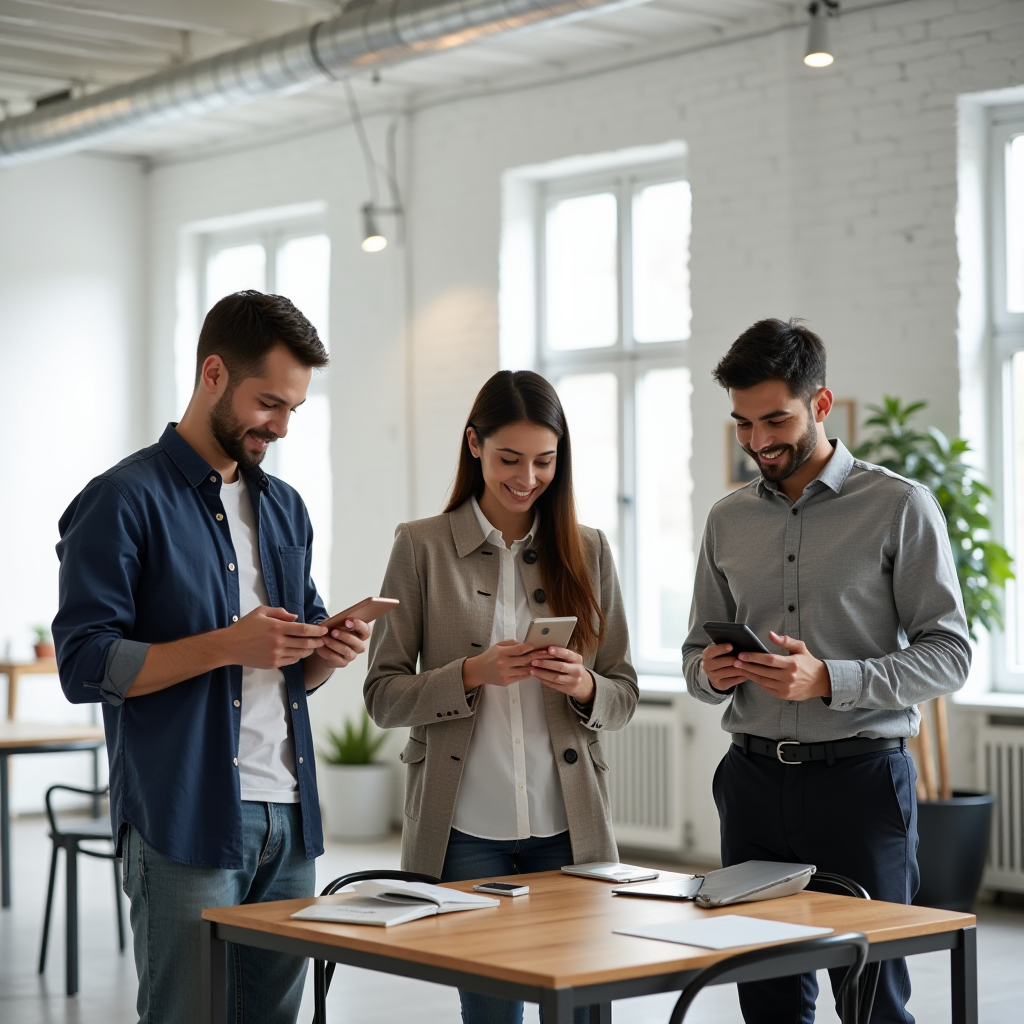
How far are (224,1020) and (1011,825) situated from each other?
4549 millimetres

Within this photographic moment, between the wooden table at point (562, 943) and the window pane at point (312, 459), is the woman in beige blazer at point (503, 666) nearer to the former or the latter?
the wooden table at point (562, 943)

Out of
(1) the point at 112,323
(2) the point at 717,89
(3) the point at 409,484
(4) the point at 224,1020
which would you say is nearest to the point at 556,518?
(4) the point at 224,1020

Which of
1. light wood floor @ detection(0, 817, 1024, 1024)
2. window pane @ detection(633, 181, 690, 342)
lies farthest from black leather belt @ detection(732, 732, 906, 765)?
window pane @ detection(633, 181, 690, 342)

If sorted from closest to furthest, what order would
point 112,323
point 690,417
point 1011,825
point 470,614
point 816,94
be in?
point 470,614 → point 1011,825 → point 816,94 → point 690,417 → point 112,323

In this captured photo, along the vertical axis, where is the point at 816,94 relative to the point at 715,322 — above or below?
above

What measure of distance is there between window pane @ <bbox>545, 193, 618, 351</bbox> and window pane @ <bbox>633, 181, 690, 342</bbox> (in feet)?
0.43

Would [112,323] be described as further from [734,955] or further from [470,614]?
[734,955]

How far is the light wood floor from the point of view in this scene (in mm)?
5008

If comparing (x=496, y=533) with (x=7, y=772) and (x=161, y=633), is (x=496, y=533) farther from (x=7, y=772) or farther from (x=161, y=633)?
(x=7, y=772)

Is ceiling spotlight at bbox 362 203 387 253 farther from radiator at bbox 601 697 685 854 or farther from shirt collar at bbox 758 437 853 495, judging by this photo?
shirt collar at bbox 758 437 853 495

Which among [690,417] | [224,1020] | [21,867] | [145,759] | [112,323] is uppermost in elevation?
[112,323]

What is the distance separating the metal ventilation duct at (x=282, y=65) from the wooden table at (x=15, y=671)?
9.22 feet

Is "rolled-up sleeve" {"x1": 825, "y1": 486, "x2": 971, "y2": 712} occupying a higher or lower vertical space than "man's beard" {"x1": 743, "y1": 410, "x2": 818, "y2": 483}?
lower

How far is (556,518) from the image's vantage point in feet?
10.7
